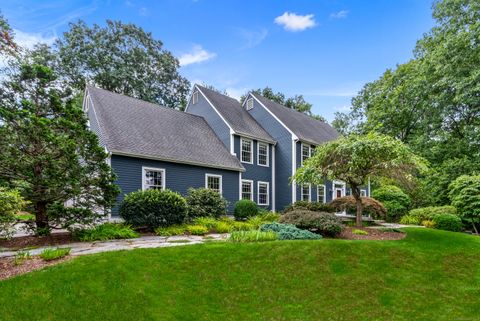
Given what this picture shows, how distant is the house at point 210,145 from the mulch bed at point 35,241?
325cm

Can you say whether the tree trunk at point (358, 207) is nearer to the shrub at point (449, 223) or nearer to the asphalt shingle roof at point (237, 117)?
the shrub at point (449, 223)

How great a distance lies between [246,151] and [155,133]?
5.91 metres

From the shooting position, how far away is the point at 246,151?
61.7 feet

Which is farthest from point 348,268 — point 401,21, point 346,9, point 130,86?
point 130,86

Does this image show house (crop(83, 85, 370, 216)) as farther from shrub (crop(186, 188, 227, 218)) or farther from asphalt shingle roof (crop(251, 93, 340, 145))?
shrub (crop(186, 188, 227, 218))

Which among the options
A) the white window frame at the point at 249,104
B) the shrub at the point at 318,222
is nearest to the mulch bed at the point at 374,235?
the shrub at the point at 318,222

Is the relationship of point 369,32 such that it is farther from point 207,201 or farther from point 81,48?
point 81,48

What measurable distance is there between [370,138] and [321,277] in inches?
218

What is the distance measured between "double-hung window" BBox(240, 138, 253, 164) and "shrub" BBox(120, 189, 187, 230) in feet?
25.9

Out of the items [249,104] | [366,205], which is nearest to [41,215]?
[366,205]

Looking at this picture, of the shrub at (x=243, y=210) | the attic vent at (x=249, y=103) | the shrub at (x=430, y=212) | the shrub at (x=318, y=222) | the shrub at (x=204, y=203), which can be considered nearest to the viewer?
the shrub at (x=318, y=222)

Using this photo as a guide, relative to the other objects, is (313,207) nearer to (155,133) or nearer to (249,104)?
(155,133)

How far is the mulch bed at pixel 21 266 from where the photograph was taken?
5401 mm

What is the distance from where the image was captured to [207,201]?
44.2ft
